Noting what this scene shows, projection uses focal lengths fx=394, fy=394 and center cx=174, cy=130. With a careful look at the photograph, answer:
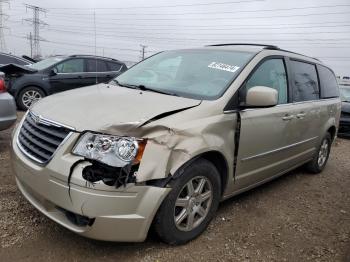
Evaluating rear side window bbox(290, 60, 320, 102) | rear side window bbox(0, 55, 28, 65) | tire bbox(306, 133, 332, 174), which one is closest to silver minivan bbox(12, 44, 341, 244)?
rear side window bbox(290, 60, 320, 102)

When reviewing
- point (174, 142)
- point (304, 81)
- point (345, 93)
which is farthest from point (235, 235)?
point (345, 93)

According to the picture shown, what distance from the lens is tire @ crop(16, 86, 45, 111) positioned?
9.60 meters

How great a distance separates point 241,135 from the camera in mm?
3643

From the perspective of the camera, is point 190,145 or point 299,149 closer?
point 190,145

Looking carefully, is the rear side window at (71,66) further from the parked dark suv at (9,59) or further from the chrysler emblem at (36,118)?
the chrysler emblem at (36,118)

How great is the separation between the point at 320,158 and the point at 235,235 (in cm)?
306

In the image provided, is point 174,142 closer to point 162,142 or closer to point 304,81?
point 162,142

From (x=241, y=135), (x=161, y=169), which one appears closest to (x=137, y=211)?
(x=161, y=169)

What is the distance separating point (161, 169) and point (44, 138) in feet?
3.16

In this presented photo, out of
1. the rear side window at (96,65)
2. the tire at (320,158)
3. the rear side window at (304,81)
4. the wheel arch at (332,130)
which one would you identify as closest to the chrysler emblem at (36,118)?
the rear side window at (304,81)

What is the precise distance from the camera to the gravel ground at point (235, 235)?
121 inches

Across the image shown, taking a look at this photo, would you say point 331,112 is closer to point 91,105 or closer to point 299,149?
point 299,149

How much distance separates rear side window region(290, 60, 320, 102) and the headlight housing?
260cm

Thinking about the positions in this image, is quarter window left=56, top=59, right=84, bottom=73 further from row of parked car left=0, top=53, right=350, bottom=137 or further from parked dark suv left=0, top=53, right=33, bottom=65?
parked dark suv left=0, top=53, right=33, bottom=65
